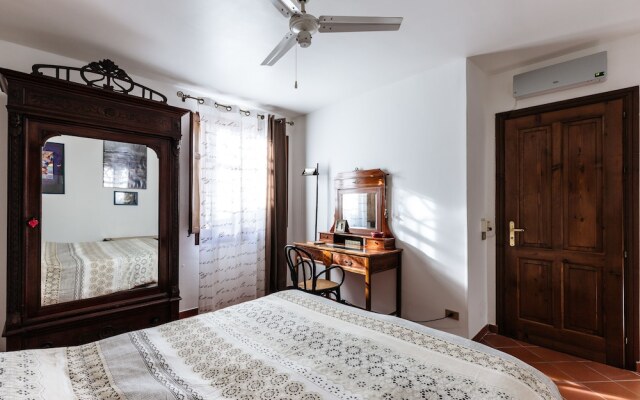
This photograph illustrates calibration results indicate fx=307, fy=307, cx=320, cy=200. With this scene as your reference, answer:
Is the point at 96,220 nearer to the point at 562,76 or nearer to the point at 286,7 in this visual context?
the point at 286,7

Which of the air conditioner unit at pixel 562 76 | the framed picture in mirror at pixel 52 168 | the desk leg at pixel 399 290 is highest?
the air conditioner unit at pixel 562 76

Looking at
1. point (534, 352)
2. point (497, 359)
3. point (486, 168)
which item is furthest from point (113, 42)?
point (534, 352)

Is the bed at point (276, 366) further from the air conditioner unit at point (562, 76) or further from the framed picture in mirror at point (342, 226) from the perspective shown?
the air conditioner unit at point (562, 76)

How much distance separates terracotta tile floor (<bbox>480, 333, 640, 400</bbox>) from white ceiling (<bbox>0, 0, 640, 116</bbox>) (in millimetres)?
2477

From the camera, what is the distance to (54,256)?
211 centimetres

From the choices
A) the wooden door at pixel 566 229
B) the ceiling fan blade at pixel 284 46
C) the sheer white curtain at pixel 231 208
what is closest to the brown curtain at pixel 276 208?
the sheer white curtain at pixel 231 208

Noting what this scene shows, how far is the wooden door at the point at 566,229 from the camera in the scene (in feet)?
7.71

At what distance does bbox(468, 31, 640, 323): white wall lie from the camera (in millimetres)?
2318

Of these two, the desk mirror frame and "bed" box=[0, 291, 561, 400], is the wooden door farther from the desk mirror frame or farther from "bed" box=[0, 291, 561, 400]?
"bed" box=[0, 291, 561, 400]

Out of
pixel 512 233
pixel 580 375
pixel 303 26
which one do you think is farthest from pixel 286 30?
pixel 580 375

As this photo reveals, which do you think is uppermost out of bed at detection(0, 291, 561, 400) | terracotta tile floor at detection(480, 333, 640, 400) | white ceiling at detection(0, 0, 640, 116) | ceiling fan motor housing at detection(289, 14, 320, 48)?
white ceiling at detection(0, 0, 640, 116)

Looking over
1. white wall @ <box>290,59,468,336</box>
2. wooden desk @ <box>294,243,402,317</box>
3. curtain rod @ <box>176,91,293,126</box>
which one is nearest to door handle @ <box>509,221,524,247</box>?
white wall @ <box>290,59,468,336</box>

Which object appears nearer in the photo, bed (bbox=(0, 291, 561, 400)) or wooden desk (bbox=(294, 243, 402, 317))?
bed (bbox=(0, 291, 561, 400))

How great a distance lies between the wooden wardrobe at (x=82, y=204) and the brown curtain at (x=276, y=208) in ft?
4.41
